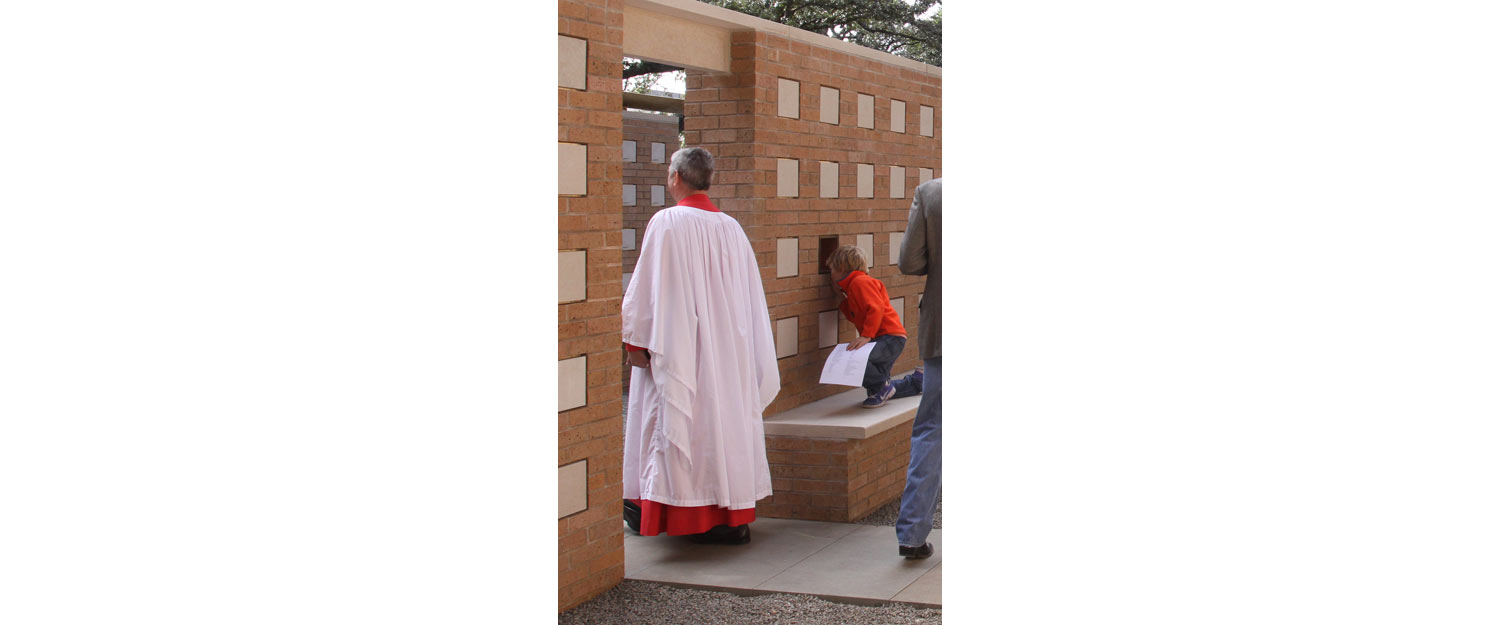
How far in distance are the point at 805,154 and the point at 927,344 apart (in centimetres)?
177

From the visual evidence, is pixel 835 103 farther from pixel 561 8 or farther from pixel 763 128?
pixel 561 8

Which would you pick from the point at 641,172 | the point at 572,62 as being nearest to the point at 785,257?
the point at 572,62

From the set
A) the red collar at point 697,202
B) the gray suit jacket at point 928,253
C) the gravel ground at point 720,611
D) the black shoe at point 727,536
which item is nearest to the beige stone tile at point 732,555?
the black shoe at point 727,536

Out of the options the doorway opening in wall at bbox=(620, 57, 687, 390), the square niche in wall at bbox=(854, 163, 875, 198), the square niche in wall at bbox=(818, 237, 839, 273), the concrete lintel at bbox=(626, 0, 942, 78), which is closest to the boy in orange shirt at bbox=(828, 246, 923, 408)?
the square niche in wall at bbox=(818, 237, 839, 273)

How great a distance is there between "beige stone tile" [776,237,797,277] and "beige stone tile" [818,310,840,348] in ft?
1.18

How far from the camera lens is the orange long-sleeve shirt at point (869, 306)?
5820 millimetres

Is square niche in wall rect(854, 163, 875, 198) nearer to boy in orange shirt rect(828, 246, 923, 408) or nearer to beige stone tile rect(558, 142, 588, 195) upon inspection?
boy in orange shirt rect(828, 246, 923, 408)

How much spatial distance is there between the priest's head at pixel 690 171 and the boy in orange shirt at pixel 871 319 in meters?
1.17

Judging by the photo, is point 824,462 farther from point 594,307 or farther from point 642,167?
point 642,167

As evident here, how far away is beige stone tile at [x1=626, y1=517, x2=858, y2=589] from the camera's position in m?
4.64

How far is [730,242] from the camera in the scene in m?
5.02

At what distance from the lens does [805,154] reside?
5809 millimetres

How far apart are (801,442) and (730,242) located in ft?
3.38

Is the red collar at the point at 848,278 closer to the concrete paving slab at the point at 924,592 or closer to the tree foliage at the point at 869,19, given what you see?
the concrete paving slab at the point at 924,592
